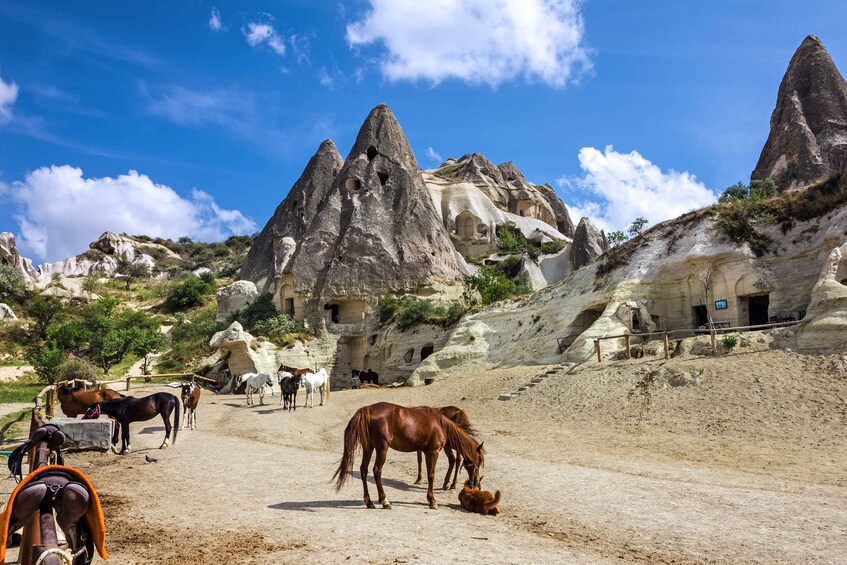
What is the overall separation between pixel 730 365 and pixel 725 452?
18.8 ft

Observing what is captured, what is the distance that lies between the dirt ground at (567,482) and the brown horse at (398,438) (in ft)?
1.67

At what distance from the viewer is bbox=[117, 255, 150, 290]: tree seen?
3302 inches

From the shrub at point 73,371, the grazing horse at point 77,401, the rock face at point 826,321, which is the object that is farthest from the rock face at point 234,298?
the rock face at point 826,321

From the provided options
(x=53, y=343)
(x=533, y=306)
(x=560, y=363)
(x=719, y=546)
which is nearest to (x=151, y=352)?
(x=53, y=343)

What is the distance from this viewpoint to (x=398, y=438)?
9680 millimetres

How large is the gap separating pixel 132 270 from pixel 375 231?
176ft

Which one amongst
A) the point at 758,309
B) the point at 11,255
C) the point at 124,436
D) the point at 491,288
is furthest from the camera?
the point at 11,255

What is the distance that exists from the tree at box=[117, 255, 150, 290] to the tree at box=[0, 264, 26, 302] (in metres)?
20.2

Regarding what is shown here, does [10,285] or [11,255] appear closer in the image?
[10,285]

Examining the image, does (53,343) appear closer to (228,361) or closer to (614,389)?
(228,361)

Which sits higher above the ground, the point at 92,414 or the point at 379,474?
the point at 92,414

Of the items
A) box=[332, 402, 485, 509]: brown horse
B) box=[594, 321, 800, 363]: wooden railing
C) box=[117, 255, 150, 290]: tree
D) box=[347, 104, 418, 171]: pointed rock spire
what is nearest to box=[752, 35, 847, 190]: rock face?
box=[347, 104, 418, 171]: pointed rock spire

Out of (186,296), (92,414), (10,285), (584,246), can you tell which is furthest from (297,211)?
(92,414)

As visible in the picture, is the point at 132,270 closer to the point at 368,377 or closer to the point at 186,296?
the point at 186,296
